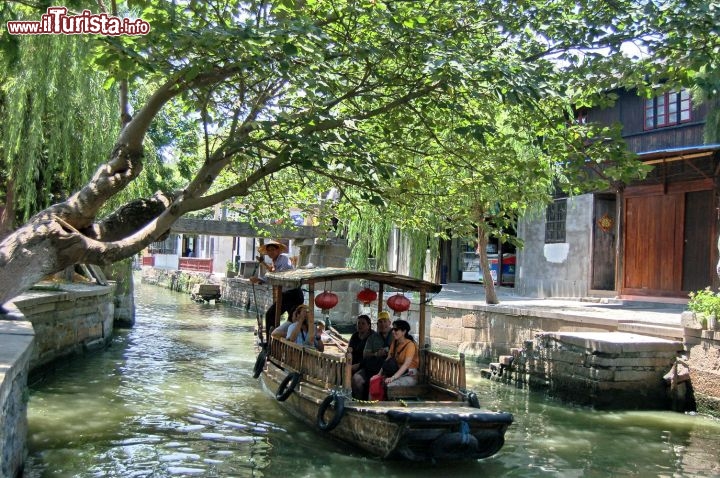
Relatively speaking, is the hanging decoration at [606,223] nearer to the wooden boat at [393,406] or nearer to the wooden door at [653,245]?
the wooden door at [653,245]

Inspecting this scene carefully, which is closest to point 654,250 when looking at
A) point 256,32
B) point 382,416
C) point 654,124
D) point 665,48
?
point 654,124

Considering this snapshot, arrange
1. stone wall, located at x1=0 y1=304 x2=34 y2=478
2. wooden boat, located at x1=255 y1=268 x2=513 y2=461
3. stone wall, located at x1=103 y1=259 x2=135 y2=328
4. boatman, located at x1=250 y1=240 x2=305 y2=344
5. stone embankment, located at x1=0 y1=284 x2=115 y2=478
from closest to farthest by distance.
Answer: stone wall, located at x1=0 y1=304 x2=34 y2=478 → stone embankment, located at x1=0 y1=284 x2=115 y2=478 → wooden boat, located at x1=255 y1=268 x2=513 y2=461 → boatman, located at x1=250 y1=240 x2=305 y2=344 → stone wall, located at x1=103 y1=259 x2=135 y2=328

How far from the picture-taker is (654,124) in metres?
16.7

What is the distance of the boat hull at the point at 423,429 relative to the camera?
7012 millimetres

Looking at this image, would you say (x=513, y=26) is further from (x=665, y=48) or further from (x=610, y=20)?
(x=665, y=48)

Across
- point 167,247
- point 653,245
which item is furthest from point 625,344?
point 167,247

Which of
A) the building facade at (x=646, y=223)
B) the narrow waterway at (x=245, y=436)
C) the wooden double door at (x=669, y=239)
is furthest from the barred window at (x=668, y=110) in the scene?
the narrow waterway at (x=245, y=436)

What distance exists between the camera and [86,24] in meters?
7.45

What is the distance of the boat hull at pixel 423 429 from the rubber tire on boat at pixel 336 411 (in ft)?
0.20

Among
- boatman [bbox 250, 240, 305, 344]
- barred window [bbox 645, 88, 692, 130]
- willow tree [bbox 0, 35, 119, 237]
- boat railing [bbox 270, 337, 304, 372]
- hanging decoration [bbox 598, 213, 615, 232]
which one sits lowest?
boat railing [bbox 270, 337, 304, 372]

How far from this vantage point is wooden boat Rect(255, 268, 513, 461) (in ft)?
23.2

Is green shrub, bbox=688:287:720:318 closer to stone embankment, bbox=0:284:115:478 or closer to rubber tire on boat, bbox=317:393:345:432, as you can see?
rubber tire on boat, bbox=317:393:345:432

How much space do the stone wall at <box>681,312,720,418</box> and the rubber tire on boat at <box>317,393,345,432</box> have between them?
5.69 m

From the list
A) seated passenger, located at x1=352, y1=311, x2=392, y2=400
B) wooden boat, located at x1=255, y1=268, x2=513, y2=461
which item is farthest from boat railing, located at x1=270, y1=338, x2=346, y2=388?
seated passenger, located at x1=352, y1=311, x2=392, y2=400
